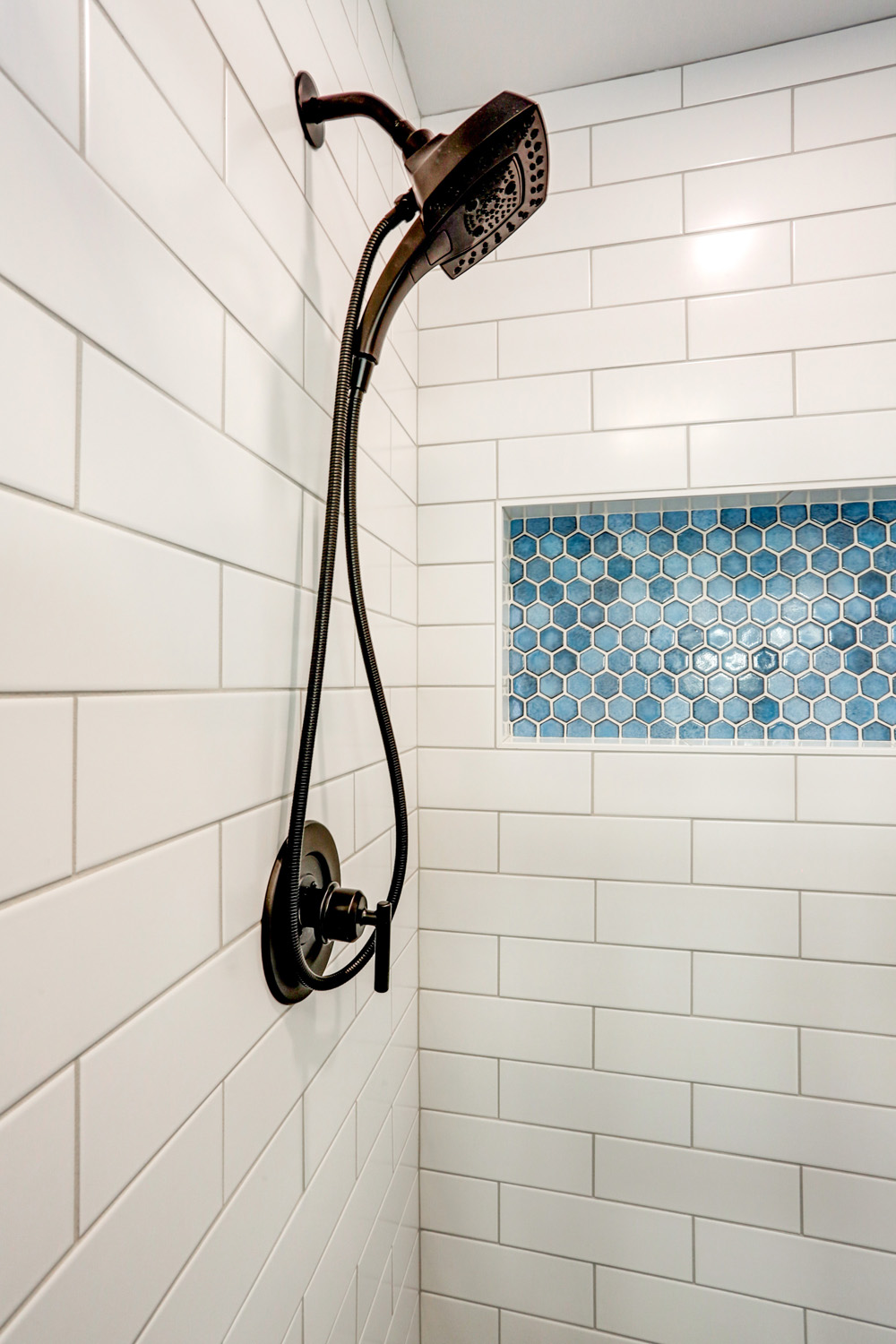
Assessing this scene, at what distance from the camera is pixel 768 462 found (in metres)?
1.14

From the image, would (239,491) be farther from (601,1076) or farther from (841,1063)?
(841,1063)

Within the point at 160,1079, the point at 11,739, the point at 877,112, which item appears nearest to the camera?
the point at 11,739

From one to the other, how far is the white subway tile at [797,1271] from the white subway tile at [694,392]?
131cm

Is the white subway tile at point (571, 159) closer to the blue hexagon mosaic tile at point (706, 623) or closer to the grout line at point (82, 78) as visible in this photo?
the blue hexagon mosaic tile at point (706, 623)

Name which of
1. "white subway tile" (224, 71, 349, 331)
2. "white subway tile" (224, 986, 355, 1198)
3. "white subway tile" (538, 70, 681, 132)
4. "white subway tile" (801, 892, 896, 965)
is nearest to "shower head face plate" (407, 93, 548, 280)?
"white subway tile" (224, 71, 349, 331)

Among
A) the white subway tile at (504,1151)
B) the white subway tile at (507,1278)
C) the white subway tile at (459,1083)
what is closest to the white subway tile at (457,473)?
the white subway tile at (459,1083)

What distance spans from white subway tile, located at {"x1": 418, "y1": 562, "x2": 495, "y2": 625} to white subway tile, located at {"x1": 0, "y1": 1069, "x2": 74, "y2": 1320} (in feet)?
3.01

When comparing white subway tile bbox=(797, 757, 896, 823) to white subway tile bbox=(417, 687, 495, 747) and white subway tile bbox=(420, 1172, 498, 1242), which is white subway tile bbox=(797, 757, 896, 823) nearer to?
white subway tile bbox=(417, 687, 495, 747)

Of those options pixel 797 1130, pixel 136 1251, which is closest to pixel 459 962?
pixel 797 1130

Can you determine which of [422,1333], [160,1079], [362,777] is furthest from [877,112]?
[422,1333]

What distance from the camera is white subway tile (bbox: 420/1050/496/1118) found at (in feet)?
4.06

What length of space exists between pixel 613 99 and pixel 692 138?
0.51 ft

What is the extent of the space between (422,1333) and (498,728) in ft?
3.53

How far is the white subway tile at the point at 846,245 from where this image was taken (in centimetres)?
110
